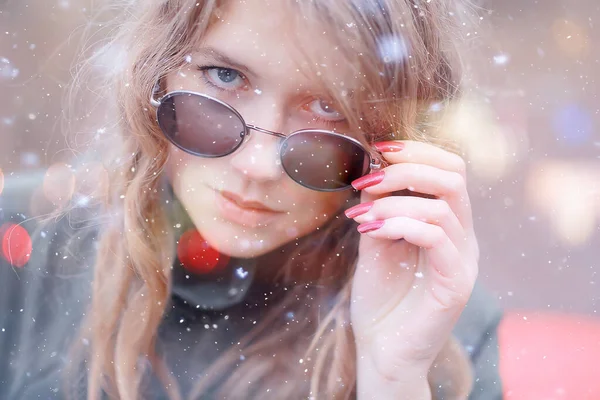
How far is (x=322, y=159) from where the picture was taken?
0.43 m

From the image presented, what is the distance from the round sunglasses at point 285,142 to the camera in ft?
1.39

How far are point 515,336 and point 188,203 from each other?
332mm

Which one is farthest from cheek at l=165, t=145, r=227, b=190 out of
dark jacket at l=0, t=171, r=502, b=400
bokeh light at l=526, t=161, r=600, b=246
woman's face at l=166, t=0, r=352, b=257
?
bokeh light at l=526, t=161, r=600, b=246

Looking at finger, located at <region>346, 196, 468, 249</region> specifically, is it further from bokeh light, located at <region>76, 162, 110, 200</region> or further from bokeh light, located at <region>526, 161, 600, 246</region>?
bokeh light, located at <region>76, 162, 110, 200</region>

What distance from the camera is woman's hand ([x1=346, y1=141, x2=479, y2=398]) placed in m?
0.43

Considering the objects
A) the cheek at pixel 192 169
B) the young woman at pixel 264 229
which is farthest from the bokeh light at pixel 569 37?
the cheek at pixel 192 169

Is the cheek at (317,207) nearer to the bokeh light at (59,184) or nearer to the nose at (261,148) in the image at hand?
the nose at (261,148)

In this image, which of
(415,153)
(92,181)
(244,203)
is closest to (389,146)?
(415,153)

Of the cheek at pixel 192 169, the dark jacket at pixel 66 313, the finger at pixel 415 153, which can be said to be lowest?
the dark jacket at pixel 66 313

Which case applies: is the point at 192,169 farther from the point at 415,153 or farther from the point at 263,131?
the point at 415,153

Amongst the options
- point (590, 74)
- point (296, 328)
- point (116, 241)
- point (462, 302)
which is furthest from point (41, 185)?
point (590, 74)

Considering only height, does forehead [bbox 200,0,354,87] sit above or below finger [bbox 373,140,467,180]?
above

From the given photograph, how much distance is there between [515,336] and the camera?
53 cm

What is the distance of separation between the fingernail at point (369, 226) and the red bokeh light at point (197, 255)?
144mm
